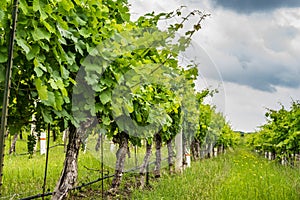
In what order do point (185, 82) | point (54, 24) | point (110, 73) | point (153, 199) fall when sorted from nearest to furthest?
point (54, 24) → point (110, 73) → point (153, 199) → point (185, 82)

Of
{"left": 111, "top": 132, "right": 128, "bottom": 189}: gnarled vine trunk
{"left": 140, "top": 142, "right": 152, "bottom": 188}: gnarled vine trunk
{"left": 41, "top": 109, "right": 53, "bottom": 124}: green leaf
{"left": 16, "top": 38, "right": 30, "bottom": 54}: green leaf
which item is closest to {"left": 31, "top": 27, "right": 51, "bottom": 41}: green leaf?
{"left": 16, "top": 38, "right": 30, "bottom": 54}: green leaf

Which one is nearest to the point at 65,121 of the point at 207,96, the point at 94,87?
the point at 94,87

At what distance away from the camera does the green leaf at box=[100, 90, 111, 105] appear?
150 inches

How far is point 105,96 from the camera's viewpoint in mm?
3836

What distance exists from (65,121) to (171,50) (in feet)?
5.02

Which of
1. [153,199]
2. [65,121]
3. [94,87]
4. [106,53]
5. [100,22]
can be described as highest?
[100,22]

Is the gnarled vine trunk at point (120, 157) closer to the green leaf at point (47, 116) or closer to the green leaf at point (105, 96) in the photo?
the green leaf at point (105, 96)

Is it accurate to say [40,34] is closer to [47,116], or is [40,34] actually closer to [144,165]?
[47,116]

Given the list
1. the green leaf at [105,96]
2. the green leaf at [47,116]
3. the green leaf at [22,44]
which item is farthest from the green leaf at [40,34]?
the green leaf at [105,96]

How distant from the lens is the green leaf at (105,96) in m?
3.81

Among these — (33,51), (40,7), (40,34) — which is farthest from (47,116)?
(40,7)

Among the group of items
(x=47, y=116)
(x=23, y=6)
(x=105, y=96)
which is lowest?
(x=47, y=116)

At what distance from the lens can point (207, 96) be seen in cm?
1662

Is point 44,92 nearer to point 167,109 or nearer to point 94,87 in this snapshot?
point 94,87
